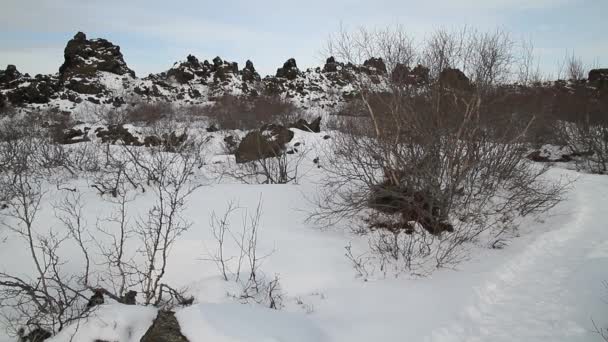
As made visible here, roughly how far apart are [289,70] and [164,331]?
148 ft

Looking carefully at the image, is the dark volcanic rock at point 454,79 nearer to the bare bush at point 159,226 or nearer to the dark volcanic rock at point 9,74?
the bare bush at point 159,226

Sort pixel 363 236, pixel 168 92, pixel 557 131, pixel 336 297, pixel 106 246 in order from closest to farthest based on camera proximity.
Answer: pixel 336 297 < pixel 106 246 < pixel 363 236 < pixel 557 131 < pixel 168 92

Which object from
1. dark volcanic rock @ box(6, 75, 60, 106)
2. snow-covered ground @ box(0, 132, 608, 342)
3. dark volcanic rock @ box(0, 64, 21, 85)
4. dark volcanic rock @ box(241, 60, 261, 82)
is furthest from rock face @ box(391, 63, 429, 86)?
dark volcanic rock @ box(0, 64, 21, 85)

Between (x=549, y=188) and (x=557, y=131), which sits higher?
(x=557, y=131)

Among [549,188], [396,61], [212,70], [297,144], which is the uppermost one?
[212,70]

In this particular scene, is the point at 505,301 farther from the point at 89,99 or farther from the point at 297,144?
the point at 89,99

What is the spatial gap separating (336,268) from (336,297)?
74 centimetres

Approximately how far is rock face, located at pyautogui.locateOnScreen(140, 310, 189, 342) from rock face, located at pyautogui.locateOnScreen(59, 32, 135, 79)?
41.5 metres

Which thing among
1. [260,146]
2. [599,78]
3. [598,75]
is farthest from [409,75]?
[598,75]

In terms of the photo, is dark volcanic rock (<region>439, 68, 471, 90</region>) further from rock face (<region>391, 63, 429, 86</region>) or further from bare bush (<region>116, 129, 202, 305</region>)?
bare bush (<region>116, 129, 202, 305</region>)

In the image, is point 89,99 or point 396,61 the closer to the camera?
point 396,61

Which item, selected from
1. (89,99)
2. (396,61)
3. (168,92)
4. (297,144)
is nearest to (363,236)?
(396,61)

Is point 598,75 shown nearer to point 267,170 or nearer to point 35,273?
point 267,170

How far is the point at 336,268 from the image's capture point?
18.5ft
